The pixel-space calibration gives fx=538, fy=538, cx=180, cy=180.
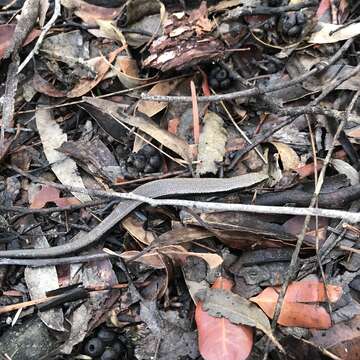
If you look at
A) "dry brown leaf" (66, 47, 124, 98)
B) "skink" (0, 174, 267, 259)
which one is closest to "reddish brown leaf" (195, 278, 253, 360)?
Answer: "skink" (0, 174, 267, 259)

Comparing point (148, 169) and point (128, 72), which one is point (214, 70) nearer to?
point (128, 72)

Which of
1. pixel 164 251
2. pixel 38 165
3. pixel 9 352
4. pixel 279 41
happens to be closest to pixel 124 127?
pixel 38 165

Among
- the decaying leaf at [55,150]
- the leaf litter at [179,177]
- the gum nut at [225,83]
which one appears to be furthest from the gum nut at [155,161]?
the gum nut at [225,83]

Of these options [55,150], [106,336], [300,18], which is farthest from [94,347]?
[300,18]

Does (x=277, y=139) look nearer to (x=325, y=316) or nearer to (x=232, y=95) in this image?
(x=232, y=95)

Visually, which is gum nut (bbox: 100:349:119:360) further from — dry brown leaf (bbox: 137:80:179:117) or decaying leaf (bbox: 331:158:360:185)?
decaying leaf (bbox: 331:158:360:185)

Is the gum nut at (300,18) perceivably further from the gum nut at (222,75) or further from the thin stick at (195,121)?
the thin stick at (195,121)
